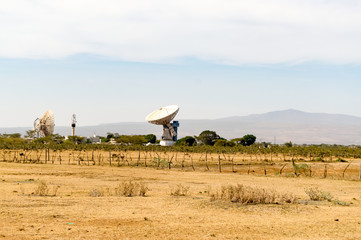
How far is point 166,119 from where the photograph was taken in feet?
349

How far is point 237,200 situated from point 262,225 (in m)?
3.73

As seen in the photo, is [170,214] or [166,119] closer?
[170,214]

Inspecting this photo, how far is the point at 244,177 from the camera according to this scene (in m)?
Answer: 34.8

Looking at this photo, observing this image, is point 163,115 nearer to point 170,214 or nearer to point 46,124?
point 46,124

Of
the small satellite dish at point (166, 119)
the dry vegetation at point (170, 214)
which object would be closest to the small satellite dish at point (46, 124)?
the small satellite dish at point (166, 119)

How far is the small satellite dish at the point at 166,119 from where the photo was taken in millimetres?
105431

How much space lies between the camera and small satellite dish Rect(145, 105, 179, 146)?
10543 centimetres

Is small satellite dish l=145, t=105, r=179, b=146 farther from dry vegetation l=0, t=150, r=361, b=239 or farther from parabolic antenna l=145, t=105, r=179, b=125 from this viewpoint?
dry vegetation l=0, t=150, r=361, b=239

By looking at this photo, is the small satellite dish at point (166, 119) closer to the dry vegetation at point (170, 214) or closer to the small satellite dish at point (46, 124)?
the small satellite dish at point (46, 124)

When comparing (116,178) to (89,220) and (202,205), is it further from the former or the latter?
(89,220)

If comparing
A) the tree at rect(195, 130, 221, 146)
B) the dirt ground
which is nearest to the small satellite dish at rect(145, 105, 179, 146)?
the tree at rect(195, 130, 221, 146)

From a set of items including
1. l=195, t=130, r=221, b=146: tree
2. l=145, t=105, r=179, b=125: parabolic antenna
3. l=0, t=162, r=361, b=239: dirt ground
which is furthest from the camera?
l=195, t=130, r=221, b=146: tree

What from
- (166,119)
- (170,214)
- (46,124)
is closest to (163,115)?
(166,119)

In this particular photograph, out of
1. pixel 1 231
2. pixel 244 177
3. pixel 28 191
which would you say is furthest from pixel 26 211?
pixel 244 177
